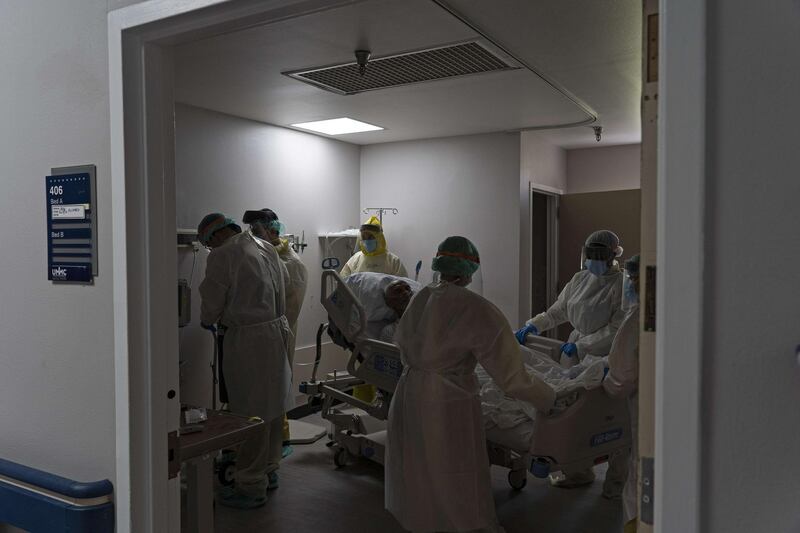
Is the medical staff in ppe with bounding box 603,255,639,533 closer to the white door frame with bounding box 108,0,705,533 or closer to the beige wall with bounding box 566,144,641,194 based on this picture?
the white door frame with bounding box 108,0,705,533

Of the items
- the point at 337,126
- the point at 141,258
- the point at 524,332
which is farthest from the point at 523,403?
the point at 337,126

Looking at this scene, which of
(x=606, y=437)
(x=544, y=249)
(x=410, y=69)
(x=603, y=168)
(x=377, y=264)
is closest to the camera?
(x=606, y=437)

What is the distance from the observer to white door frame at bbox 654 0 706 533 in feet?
3.04

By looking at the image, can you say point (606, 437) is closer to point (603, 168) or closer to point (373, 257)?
point (373, 257)

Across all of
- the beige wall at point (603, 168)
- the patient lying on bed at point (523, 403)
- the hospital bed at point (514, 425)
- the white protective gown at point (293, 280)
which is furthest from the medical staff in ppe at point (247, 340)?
the beige wall at point (603, 168)

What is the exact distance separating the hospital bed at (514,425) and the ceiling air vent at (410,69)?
1105mm

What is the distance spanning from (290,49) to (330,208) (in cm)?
285

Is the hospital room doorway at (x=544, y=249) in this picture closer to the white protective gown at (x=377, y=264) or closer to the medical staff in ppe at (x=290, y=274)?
the white protective gown at (x=377, y=264)

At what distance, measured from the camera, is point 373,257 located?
542cm

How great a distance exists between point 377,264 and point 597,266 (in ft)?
6.81

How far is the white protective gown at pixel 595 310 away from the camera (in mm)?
3807

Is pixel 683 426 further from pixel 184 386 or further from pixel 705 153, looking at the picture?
pixel 184 386

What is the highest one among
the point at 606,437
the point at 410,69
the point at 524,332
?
the point at 410,69

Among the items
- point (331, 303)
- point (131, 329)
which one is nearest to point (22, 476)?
point (131, 329)
